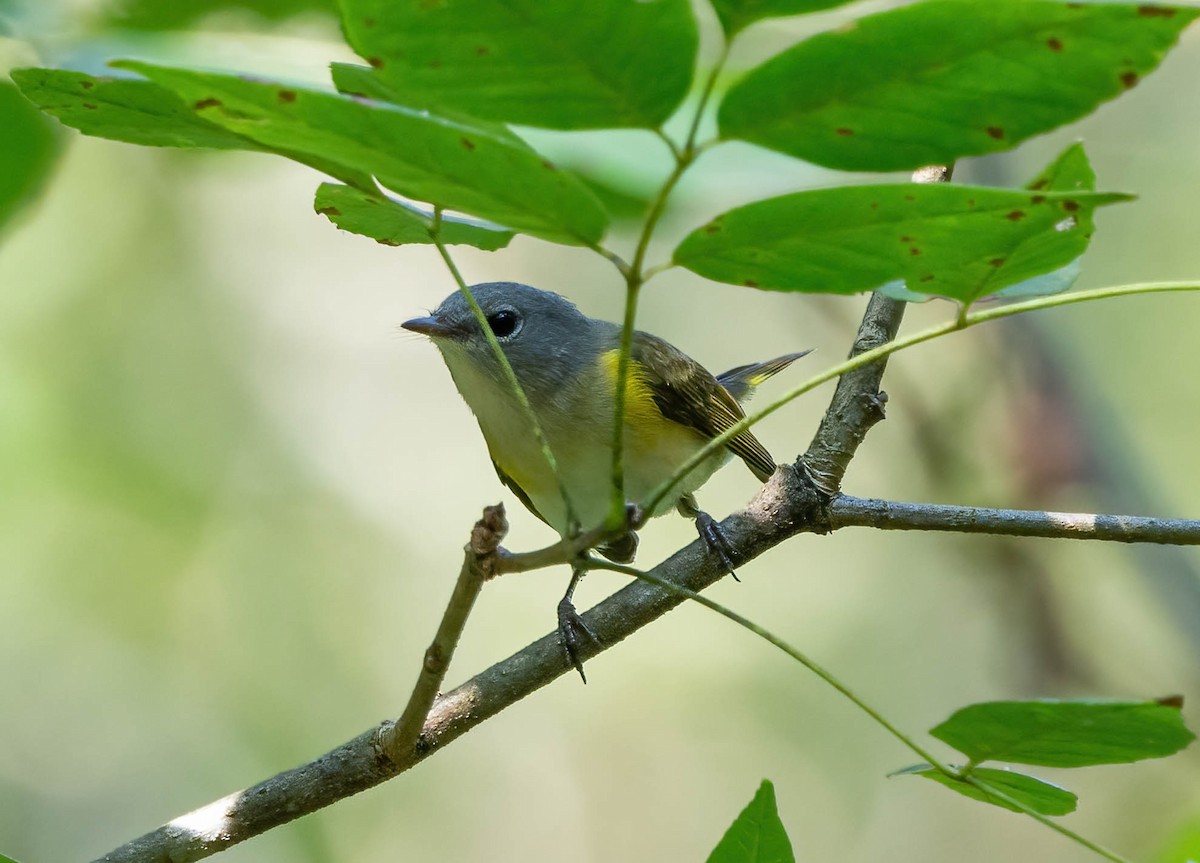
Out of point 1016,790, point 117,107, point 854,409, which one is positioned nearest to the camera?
point 117,107

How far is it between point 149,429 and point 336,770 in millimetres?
5969

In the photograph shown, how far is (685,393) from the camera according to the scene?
366cm

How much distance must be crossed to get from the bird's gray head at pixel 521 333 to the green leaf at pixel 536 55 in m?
2.28

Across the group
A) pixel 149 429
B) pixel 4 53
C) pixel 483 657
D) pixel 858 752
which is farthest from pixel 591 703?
pixel 4 53

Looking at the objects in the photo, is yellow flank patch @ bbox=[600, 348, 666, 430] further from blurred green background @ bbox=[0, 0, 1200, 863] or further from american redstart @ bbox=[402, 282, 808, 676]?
blurred green background @ bbox=[0, 0, 1200, 863]

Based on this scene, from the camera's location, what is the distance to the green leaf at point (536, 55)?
33.6 inches

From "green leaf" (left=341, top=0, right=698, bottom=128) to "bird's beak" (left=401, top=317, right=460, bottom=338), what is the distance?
222 cm

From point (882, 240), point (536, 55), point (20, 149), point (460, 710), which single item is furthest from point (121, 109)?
point (460, 710)

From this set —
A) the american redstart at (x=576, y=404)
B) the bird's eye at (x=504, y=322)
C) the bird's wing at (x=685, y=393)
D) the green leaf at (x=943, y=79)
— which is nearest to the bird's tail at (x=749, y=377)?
the american redstart at (x=576, y=404)

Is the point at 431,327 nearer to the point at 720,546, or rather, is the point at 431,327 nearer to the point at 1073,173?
the point at 720,546

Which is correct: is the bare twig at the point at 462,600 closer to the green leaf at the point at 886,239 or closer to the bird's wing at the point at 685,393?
the green leaf at the point at 886,239

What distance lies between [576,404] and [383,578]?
5.03 m

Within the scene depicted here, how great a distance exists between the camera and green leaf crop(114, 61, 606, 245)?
34.0 inches

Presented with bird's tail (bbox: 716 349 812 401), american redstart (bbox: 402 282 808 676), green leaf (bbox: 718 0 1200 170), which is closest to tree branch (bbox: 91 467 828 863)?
american redstart (bbox: 402 282 808 676)
